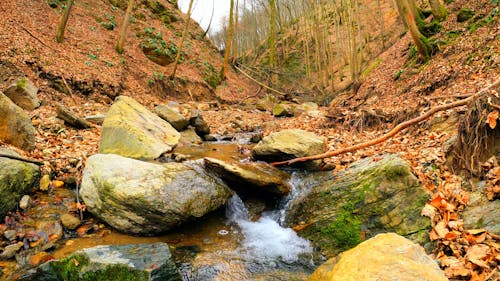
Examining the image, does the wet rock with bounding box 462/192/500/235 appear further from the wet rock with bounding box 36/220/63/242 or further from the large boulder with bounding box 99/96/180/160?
the large boulder with bounding box 99/96/180/160

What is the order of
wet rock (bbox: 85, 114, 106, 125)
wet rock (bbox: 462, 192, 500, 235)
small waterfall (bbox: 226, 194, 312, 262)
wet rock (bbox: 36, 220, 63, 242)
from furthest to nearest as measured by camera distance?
wet rock (bbox: 85, 114, 106, 125) < small waterfall (bbox: 226, 194, 312, 262) < wet rock (bbox: 36, 220, 63, 242) < wet rock (bbox: 462, 192, 500, 235)

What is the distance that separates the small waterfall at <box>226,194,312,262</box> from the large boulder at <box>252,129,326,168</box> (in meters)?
1.77

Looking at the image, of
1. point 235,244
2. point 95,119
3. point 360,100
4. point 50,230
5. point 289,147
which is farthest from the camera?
point 360,100

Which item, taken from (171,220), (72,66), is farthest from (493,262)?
(72,66)

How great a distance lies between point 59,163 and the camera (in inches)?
219

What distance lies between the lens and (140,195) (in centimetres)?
438

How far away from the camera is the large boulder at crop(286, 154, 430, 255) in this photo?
4.09 m

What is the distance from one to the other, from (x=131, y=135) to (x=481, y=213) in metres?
6.33

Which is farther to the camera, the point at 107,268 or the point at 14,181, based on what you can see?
the point at 14,181

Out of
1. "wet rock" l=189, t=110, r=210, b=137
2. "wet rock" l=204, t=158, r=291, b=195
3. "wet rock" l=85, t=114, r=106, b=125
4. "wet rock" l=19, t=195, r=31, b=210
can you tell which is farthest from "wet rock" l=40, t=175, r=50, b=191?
"wet rock" l=189, t=110, r=210, b=137

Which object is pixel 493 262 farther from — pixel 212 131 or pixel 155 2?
pixel 155 2

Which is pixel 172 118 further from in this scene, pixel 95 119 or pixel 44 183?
pixel 44 183

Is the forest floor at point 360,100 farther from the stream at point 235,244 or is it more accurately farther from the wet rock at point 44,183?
the stream at point 235,244

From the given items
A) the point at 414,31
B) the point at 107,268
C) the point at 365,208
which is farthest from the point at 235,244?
the point at 414,31
